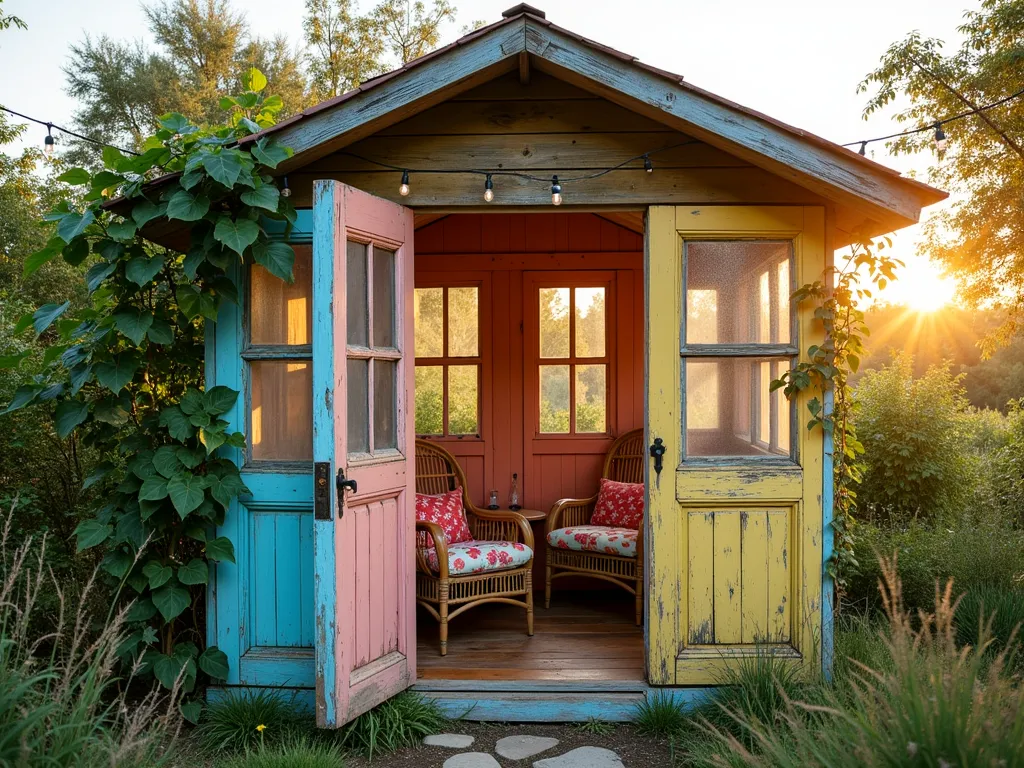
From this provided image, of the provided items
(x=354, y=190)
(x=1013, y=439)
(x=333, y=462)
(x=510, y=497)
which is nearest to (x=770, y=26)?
(x=1013, y=439)

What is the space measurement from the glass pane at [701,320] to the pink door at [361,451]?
52.4 inches

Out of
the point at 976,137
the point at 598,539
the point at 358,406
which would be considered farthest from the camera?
the point at 976,137

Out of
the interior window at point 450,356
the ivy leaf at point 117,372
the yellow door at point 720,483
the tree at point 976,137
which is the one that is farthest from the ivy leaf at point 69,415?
the tree at point 976,137

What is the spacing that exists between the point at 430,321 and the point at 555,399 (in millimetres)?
1069

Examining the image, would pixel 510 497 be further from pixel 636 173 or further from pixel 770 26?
pixel 770 26

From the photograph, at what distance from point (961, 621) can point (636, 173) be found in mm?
3093

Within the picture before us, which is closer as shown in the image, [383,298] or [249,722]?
[249,722]

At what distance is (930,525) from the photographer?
24.1 feet

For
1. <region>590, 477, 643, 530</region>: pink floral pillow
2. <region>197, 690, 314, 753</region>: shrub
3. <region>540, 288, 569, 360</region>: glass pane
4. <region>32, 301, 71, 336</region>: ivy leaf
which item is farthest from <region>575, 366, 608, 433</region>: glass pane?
<region>32, 301, 71, 336</region>: ivy leaf

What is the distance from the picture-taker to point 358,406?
12.2ft

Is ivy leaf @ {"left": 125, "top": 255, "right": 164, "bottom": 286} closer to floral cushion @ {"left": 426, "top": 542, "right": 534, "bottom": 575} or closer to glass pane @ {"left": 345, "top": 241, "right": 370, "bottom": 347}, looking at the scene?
glass pane @ {"left": 345, "top": 241, "right": 370, "bottom": 347}

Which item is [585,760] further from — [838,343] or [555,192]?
[555,192]

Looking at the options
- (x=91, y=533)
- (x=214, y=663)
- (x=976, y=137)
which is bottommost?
(x=214, y=663)

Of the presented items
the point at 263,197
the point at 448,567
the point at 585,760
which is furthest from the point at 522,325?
the point at 585,760
